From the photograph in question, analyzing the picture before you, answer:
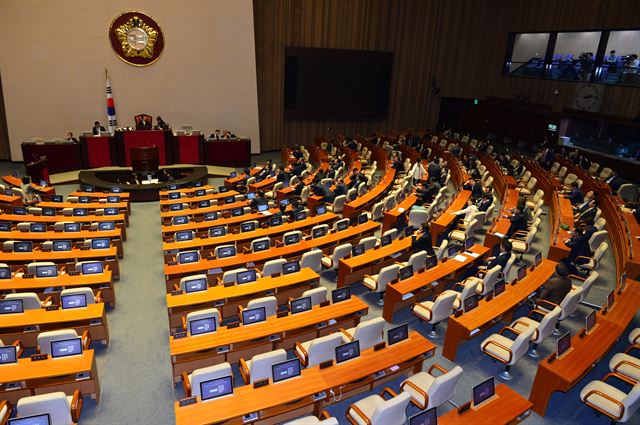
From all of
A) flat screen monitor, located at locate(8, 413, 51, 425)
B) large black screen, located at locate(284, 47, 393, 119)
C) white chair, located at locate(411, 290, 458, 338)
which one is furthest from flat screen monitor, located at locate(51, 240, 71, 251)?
large black screen, located at locate(284, 47, 393, 119)

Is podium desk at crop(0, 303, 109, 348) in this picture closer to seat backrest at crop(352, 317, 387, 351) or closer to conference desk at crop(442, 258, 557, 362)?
seat backrest at crop(352, 317, 387, 351)

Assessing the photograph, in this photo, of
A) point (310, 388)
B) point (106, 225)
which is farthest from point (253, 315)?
point (106, 225)

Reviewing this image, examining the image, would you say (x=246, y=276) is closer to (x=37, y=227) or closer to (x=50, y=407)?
(x=50, y=407)

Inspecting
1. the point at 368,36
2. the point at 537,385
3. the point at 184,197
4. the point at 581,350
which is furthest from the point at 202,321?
the point at 368,36

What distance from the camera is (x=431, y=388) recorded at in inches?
224

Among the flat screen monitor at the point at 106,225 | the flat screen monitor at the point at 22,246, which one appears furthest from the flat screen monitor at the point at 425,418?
the flat screen monitor at the point at 106,225

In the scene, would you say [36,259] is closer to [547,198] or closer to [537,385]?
[537,385]

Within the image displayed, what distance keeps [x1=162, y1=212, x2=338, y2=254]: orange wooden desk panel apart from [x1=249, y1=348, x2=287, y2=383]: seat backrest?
16.1 feet

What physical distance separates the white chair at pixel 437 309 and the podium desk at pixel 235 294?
2.10 metres

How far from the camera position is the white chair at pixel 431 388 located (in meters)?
5.68

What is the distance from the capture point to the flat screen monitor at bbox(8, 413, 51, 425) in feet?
15.5

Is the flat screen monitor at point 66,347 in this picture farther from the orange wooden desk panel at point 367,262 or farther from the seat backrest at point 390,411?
the orange wooden desk panel at point 367,262

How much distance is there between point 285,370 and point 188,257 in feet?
14.1

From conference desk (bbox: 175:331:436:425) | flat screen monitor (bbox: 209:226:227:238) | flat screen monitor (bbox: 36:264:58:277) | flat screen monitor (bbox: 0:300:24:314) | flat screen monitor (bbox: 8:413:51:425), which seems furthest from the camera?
flat screen monitor (bbox: 209:226:227:238)
